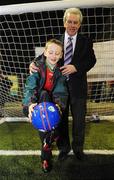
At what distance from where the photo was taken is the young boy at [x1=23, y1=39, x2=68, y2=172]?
4453 mm

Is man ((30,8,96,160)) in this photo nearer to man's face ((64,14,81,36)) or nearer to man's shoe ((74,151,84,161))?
man's face ((64,14,81,36))

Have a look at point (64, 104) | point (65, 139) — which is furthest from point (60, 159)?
point (64, 104)

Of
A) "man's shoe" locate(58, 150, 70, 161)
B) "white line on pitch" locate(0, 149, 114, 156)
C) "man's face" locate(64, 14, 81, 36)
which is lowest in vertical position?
"white line on pitch" locate(0, 149, 114, 156)

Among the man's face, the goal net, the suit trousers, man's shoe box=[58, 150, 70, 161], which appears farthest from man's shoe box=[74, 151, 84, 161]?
the man's face

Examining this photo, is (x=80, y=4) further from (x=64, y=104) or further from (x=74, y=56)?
(x=64, y=104)

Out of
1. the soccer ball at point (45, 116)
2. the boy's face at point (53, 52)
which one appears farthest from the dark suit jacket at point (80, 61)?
the soccer ball at point (45, 116)

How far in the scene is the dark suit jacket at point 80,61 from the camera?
4.75m

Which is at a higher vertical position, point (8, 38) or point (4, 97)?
point (8, 38)

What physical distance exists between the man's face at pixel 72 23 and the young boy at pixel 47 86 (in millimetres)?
250

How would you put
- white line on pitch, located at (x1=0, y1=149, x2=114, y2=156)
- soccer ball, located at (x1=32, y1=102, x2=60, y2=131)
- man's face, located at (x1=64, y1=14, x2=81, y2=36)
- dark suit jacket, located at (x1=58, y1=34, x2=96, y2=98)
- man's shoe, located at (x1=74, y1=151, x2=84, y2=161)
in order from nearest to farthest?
soccer ball, located at (x1=32, y1=102, x2=60, y2=131)
man's face, located at (x1=64, y1=14, x2=81, y2=36)
dark suit jacket, located at (x1=58, y1=34, x2=96, y2=98)
man's shoe, located at (x1=74, y1=151, x2=84, y2=161)
white line on pitch, located at (x1=0, y1=149, x2=114, y2=156)

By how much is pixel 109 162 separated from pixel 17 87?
1.78 meters

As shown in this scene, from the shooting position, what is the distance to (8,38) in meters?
5.59

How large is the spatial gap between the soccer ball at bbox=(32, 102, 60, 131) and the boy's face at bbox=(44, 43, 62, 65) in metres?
0.44

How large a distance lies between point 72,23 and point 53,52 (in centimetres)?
41
